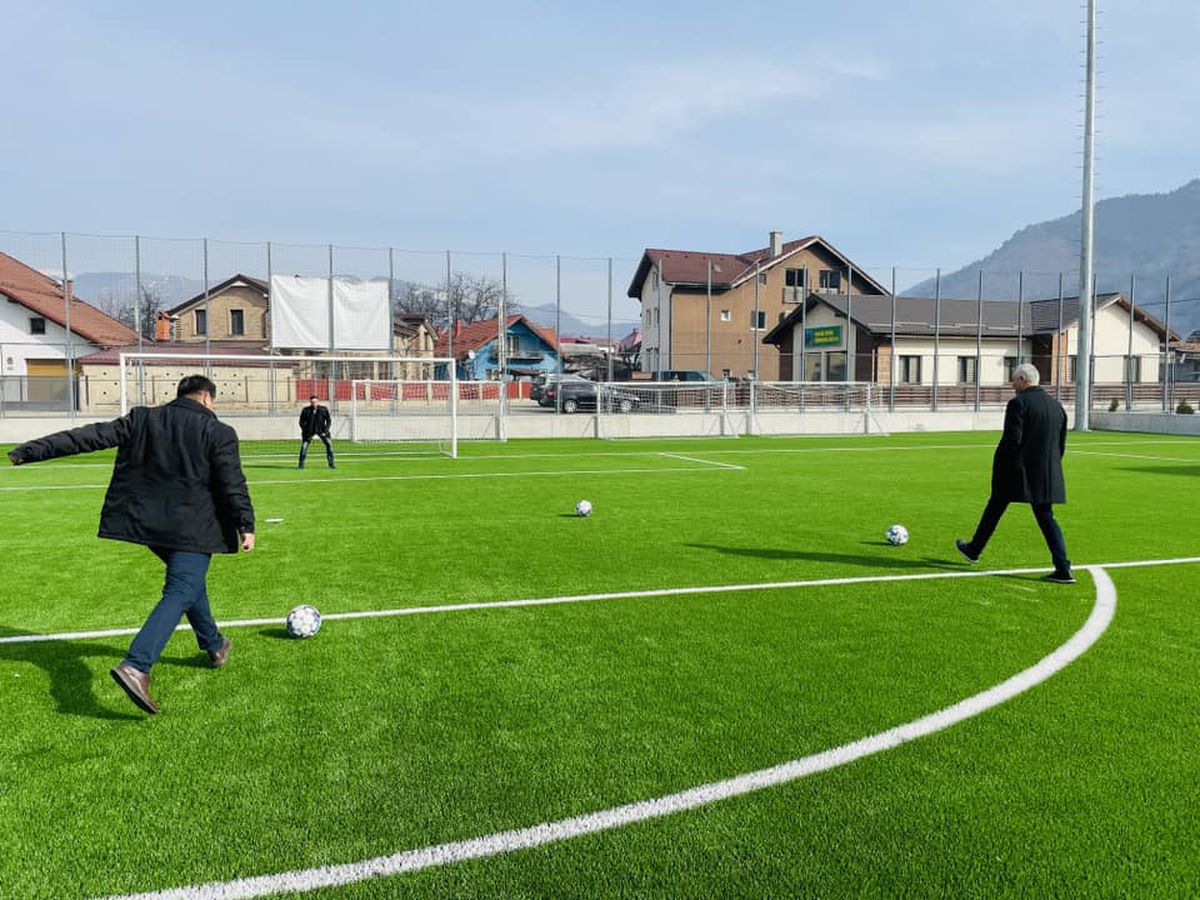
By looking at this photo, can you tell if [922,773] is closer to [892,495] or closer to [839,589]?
[839,589]

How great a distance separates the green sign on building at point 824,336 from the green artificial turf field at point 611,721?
106ft

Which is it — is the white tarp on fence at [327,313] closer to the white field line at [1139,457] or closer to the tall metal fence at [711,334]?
the tall metal fence at [711,334]

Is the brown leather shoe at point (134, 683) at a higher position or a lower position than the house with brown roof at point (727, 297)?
lower

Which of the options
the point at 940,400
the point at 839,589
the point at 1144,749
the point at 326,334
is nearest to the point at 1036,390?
the point at 839,589

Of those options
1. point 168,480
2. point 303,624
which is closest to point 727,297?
point 303,624

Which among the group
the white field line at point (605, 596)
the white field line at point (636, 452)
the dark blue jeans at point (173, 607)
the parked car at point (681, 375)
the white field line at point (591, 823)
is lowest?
the white field line at point (591, 823)

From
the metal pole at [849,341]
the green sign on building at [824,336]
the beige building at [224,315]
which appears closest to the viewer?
the beige building at [224,315]

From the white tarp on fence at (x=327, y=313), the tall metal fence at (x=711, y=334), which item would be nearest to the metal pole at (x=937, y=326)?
the tall metal fence at (x=711, y=334)

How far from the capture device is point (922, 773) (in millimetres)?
3947

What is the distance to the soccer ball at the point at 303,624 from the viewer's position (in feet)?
20.0

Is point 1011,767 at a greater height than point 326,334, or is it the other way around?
point 326,334

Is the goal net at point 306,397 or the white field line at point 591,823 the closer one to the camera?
the white field line at point 591,823

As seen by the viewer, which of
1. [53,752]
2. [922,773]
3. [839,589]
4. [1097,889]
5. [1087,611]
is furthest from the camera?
[839,589]

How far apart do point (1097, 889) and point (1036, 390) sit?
5456 millimetres
